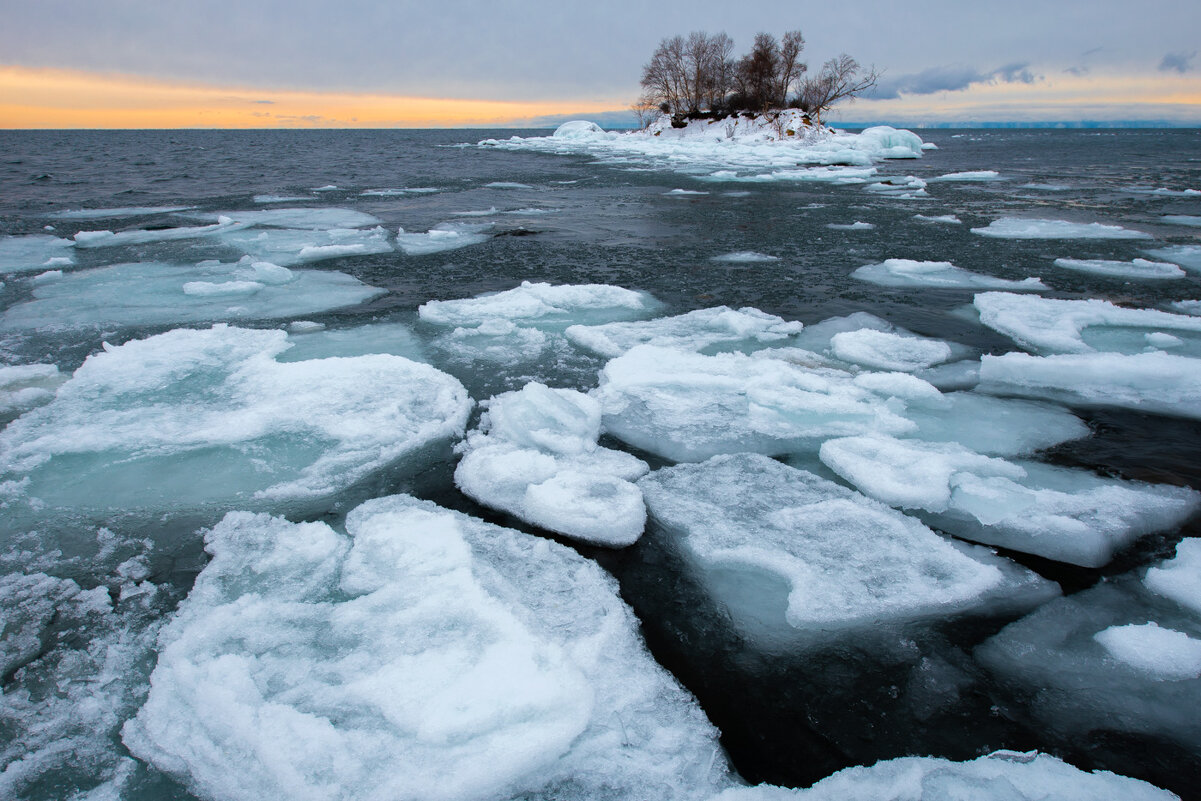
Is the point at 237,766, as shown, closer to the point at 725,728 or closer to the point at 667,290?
the point at 725,728

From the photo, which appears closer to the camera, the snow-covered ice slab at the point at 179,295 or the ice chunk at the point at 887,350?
the ice chunk at the point at 887,350

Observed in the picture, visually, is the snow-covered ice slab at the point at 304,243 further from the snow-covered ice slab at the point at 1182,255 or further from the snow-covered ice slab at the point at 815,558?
the snow-covered ice slab at the point at 1182,255

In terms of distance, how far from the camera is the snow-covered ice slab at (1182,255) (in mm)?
6523

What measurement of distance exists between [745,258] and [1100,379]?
3963mm

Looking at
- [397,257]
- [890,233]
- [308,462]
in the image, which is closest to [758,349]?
[308,462]

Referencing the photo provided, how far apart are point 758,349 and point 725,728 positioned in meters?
2.97

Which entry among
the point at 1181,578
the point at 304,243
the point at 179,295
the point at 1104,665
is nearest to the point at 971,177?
the point at 304,243

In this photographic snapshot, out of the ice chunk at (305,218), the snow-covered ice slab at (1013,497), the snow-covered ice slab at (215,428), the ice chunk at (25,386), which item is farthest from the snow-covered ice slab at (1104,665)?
the ice chunk at (305,218)

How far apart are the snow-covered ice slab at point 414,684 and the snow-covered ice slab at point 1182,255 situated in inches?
304

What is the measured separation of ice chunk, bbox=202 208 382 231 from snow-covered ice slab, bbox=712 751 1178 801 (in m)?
9.44

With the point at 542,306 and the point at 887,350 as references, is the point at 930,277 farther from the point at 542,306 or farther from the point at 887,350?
the point at 542,306

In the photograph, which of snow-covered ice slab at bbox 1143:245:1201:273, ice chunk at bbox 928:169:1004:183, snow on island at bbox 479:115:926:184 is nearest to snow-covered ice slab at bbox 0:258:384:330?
snow-covered ice slab at bbox 1143:245:1201:273

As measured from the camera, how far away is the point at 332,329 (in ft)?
15.2

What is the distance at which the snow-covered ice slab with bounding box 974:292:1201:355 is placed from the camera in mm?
4141
